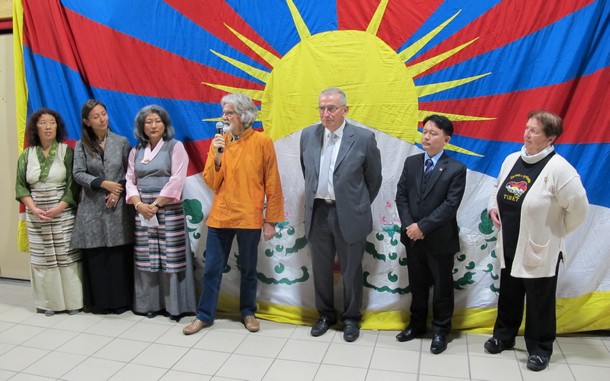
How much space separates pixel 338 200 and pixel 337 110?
1.63ft

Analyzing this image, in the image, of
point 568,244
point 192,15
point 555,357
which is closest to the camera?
point 555,357

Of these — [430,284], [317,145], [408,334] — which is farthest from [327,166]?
[408,334]

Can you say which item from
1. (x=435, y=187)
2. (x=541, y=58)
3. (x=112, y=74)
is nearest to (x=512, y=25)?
(x=541, y=58)

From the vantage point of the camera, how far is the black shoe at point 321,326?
9.48 ft

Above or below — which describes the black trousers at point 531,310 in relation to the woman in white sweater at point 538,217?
below

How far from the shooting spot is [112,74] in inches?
128

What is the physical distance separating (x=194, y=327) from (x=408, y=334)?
1.29 metres

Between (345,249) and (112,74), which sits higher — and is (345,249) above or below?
below

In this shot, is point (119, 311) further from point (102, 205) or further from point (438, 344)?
Result: point (438, 344)

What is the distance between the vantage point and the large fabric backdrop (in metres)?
2.61

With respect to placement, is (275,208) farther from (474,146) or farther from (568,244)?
(568,244)

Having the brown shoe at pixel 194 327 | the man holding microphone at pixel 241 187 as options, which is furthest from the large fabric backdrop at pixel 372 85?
the brown shoe at pixel 194 327

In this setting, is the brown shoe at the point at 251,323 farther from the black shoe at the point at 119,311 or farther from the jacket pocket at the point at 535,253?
the jacket pocket at the point at 535,253

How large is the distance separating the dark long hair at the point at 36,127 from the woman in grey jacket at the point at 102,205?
0.19 metres
